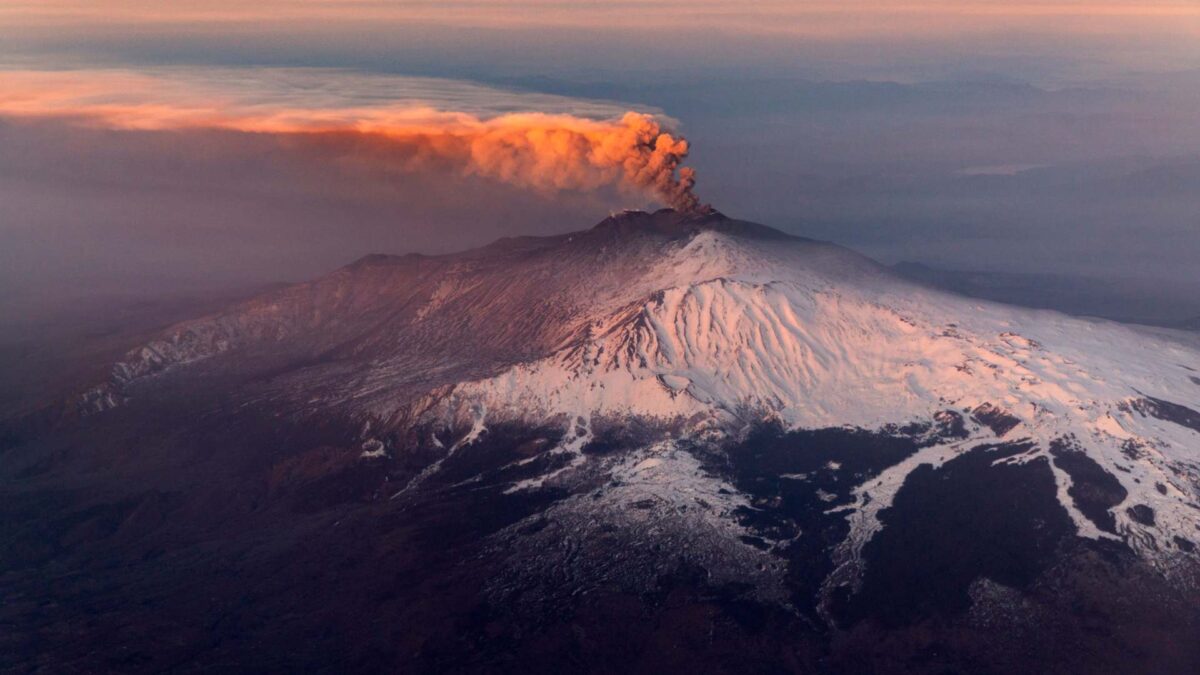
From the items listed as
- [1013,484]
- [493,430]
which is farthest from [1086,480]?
[493,430]

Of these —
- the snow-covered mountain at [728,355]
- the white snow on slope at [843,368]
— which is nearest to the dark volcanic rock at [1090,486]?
the snow-covered mountain at [728,355]

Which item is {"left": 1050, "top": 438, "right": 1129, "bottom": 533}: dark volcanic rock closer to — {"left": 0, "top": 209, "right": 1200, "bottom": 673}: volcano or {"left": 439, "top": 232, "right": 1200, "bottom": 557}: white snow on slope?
{"left": 0, "top": 209, "right": 1200, "bottom": 673}: volcano

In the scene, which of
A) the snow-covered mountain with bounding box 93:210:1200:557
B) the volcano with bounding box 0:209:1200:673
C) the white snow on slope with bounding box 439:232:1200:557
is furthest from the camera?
the white snow on slope with bounding box 439:232:1200:557

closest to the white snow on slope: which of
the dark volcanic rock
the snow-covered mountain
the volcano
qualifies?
the snow-covered mountain

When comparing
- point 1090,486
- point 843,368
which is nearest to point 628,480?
point 843,368

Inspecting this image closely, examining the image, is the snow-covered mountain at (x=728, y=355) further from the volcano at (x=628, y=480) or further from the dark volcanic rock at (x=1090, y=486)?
the dark volcanic rock at (x=1090, y=486)

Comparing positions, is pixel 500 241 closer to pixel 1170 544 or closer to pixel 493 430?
pixel 493 430

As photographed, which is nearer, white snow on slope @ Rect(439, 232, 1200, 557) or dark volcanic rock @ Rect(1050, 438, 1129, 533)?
dark volcanic rock @ Rect(1050, 438, 1129, 533)

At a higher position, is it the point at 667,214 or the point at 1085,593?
the point at 667,214
